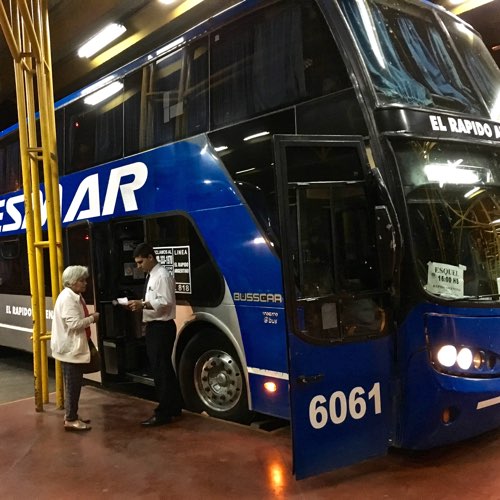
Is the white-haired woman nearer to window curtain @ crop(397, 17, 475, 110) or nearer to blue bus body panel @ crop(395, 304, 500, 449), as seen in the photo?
blue bus body panel @ crop(395, 304, 500, 449)

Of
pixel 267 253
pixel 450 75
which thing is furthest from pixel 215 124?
pixel 450 75

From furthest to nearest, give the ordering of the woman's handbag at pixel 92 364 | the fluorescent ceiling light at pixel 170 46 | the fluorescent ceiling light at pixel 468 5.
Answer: the fluorescent ceiling light at pixel 468 5 < the fluorescent ceiling light at pixel 170 46 < the woman's handbag at pixel 92 364

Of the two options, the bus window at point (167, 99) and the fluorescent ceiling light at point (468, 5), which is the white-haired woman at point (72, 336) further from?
the fluorescent ceiling light at point (468, 5)

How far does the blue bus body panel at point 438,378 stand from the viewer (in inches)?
150

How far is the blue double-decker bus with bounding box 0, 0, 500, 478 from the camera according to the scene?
3.78 meters

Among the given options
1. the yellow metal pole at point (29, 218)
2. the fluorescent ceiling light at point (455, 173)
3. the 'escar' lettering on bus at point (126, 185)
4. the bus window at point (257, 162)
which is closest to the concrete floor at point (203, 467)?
the yellow metal pole at point (29, 218)

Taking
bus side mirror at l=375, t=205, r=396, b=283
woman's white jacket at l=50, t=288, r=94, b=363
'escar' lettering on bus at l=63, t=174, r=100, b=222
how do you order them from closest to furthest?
bus side mirror at l=375, t=205, r=396, b=283
woman's white jacket at l=50, t=288, r=94, b=363
'escar' lettering on bus at l=63, t=174, r=100, b=222

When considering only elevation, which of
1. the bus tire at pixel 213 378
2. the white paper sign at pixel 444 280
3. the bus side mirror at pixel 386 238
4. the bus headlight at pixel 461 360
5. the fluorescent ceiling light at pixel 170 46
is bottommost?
the bus tire at pixel 213 378

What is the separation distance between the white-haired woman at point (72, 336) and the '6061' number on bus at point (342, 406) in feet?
8.49

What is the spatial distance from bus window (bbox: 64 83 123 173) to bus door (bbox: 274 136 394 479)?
130 inches

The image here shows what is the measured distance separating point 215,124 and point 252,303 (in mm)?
1796

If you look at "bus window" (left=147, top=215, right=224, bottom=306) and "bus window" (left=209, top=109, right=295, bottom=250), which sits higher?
"bus window" (left=209, top=109, right=295, bottom=250)

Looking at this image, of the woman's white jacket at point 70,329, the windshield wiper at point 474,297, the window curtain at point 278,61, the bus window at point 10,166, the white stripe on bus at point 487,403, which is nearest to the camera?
the windshield wiper at point 474,297

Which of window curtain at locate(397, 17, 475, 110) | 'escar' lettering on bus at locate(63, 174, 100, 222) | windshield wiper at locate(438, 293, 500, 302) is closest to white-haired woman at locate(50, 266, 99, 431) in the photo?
'escar' lettering on bus at locate(63, 174, 100, 222)
